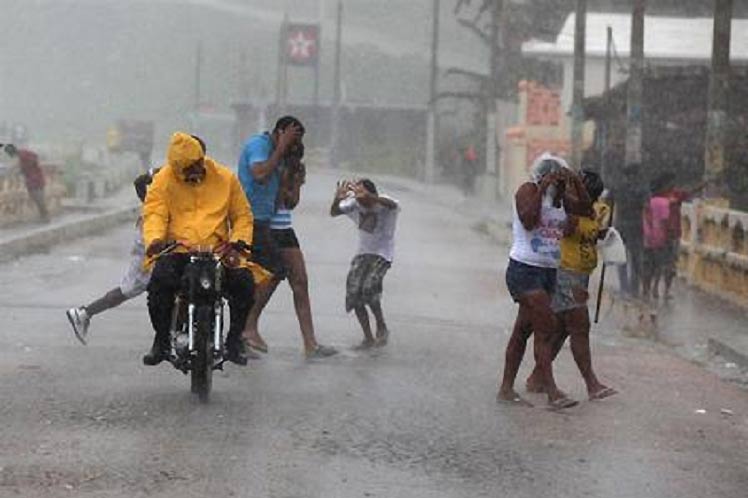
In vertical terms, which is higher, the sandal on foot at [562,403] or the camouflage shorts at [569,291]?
the camouflage shorts at [569,291]

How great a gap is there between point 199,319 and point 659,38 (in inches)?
1401

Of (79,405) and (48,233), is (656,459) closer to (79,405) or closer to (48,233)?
(79,405)

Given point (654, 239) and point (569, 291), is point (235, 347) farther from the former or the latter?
point (654, 239)

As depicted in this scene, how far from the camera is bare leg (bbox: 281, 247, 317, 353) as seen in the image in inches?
426

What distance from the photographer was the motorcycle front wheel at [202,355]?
8484 millimetres

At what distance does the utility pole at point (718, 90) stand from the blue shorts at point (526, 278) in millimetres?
10515

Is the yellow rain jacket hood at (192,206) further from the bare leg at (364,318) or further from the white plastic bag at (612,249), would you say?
the white plastic bag at (612,249)

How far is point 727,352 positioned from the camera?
42.2 feet

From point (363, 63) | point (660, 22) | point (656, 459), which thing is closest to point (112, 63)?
point (363, 63)

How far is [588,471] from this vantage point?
7.37 metres

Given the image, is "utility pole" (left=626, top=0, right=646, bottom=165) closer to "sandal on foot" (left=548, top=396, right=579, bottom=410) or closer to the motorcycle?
"sandal on foot" (left=548, top=396, right=579, bottom=410)

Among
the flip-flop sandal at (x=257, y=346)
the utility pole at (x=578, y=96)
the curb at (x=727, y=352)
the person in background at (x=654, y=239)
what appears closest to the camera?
the flip-flop sandal at (x=257, y=346)

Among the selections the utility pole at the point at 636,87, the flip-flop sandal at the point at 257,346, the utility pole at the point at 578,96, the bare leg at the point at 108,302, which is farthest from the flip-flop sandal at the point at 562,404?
the utility pole at the point at 578,96

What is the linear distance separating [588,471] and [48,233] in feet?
55.0
